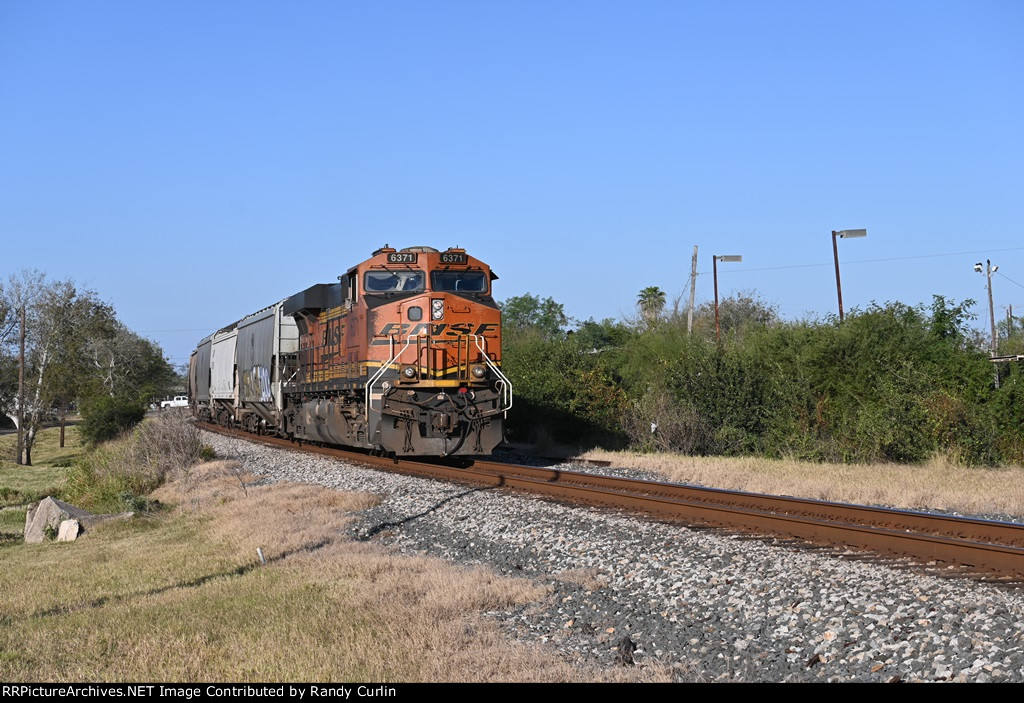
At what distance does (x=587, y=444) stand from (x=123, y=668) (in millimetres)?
20749

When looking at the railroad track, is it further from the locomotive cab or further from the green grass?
the green grass

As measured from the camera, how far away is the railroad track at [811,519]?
7.79 metres

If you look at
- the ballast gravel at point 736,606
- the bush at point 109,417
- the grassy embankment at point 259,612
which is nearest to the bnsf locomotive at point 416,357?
the grassy embankment at point 259,612

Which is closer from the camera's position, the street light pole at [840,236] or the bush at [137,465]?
the bush at [137,465]

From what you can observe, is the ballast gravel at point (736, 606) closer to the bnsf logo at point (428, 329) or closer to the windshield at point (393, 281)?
the bnsf logo at point (428, 329)

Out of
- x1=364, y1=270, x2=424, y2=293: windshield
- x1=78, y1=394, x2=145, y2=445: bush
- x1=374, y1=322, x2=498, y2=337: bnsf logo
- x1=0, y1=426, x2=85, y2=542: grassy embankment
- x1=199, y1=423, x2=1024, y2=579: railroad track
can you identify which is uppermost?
x1=364, y1=270, x2=424, y2=293: windshield

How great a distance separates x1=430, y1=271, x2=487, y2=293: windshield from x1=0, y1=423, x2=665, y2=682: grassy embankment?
620 centimetres

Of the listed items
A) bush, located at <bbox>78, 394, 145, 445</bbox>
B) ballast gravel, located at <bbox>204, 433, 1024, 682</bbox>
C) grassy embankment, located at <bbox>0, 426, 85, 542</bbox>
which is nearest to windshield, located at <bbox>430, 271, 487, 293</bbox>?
ballast gravel, located at <bbox>204, 433, 1024, 682</bbox>

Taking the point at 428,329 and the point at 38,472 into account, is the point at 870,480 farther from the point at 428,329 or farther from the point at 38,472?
the point at 38,472

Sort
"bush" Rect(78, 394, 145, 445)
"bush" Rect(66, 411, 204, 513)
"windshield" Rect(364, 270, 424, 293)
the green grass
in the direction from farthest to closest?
"bush" Rect(78, 394, 145, 445), the green grass, "bush" Rect(66, 411, 204, 513), "windshield" Rect(364, 270, 424, 293)

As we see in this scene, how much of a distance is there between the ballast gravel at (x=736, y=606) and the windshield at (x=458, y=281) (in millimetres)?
7096

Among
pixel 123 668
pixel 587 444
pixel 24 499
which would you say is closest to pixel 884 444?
pixel 587 444

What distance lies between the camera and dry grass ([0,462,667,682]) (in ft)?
18.7

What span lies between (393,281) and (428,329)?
1.15 m
